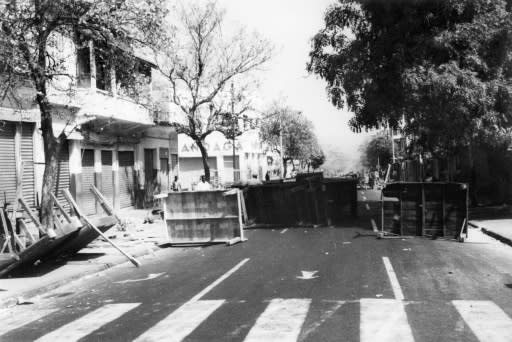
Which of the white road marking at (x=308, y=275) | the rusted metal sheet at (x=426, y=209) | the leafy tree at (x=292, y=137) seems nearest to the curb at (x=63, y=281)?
the white road marking at (x=308, y=275)

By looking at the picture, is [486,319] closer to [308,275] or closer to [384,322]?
[384,322]

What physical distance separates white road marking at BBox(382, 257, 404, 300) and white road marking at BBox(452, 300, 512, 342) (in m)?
0.75

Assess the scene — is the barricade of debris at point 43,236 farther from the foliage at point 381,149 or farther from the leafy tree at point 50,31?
the foliage at point 381,149

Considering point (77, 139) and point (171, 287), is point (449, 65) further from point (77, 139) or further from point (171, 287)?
point (77, 139)

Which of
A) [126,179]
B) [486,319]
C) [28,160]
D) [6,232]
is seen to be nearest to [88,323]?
[6,232]

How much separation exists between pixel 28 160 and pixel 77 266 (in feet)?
23.1

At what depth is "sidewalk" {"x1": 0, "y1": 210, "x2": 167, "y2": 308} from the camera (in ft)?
30.5

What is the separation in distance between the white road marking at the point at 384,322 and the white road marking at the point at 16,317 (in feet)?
14.4

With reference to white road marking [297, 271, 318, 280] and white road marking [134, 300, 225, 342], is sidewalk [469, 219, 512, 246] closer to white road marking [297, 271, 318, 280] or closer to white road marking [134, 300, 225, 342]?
white road marking [297, 271, 318, 280]

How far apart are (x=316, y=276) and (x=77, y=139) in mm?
14804

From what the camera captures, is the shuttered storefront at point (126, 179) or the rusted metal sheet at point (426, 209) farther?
the shuttered storefront at point (126, 179)

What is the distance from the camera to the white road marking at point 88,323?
638 centimetres

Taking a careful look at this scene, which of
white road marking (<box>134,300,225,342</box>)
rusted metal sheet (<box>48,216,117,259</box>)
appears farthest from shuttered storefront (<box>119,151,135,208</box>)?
white road marking (<box>134,300,225,342</box>)

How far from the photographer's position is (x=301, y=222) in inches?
745
